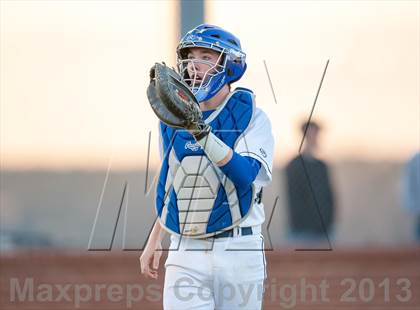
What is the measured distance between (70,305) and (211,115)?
3150mm

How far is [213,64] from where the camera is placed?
4984 millimetres

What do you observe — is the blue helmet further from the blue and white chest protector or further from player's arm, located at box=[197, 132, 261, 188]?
player's arm, located at box=[197, 132, 261, 188]

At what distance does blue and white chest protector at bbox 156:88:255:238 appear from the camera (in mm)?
4875

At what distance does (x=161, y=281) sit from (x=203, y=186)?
308 centimetres

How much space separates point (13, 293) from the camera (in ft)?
25.7

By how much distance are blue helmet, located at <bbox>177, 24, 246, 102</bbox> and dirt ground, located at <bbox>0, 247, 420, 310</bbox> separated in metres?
2.94

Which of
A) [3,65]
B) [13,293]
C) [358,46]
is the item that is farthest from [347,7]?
[13,293]

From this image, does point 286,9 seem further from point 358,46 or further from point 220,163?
point 220,163

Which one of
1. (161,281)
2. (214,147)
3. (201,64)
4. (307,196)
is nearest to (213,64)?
(201,64)

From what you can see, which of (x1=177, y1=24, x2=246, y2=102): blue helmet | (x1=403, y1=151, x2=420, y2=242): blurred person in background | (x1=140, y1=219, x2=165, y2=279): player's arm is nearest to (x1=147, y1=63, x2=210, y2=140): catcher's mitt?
(x1=177, y1=24, x2=246, y2=102): blue helmet

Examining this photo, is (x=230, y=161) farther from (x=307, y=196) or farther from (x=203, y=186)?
(x=307, y=196)

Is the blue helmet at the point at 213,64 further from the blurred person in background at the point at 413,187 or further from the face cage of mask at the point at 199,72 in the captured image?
the blurred person in background at the point at 413,187

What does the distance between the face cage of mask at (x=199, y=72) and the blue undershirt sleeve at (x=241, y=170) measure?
383mm

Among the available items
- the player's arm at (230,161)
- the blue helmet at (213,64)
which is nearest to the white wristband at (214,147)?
the player's arm at (230,161)
